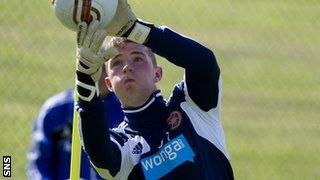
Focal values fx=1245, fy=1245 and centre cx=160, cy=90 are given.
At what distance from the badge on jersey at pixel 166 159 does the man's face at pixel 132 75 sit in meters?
0.27

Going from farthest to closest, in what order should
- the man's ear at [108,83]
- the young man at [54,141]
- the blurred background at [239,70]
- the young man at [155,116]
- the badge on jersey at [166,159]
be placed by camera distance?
the blurred background at [239,70]
the young man at [54,141]
the man's ear at [108,83]
the badge on jersey at [166,159]
the young man at [155,116]

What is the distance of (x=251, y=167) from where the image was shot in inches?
399

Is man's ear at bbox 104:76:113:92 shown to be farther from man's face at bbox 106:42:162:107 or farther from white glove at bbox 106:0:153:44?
white glove at bbox 106:0:153:44

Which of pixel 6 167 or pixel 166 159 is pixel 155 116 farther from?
pixel 6 167

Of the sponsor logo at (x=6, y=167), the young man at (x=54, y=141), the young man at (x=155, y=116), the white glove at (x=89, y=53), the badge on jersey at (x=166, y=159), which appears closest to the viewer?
the white glove at (x=89, y=53)

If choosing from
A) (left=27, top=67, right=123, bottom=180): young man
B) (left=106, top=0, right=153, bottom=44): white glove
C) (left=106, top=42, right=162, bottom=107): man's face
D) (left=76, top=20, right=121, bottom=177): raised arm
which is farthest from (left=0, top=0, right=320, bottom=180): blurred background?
(left=106, top=0, right=153, bottom=44): white glove

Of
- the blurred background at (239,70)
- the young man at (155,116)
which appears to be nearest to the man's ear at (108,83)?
the young man at (155,116)

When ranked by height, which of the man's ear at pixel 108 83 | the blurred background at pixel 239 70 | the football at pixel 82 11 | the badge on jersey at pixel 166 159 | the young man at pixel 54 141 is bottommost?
the blurred background at pixel 239 70

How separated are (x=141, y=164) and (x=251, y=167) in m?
4.38

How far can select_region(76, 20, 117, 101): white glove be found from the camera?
524 centimetres

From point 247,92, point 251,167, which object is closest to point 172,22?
point 247,92

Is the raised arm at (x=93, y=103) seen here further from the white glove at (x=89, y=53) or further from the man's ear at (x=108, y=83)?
the man's ear at (x=108, y=83)

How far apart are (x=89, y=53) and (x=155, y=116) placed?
0.79m

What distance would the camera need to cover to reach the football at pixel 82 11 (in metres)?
5.24
